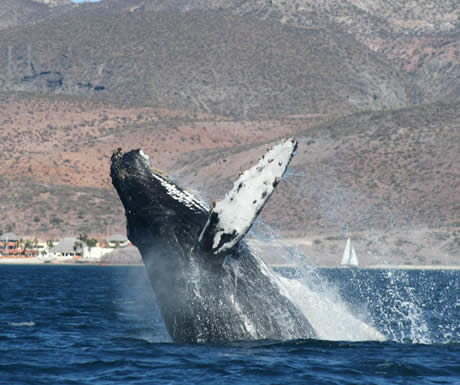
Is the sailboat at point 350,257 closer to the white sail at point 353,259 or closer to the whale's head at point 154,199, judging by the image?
the white sail at point 353,259

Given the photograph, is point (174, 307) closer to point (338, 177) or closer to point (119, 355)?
point (119, 355)

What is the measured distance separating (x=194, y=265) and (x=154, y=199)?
1.11m

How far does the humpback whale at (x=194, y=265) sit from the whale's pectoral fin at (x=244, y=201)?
20 mm

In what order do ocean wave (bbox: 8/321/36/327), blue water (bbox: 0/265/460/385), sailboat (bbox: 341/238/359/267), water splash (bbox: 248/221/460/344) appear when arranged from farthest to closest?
sailboat (bbox: 341/238/359/267) → ocean wave (bbox: 8/321/36/327) → water splash (bbox: 248/221/460/344) → blue water (bbox: 0/265/460/385)

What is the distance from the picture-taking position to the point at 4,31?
192 meters

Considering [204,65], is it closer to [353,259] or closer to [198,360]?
[353,259]

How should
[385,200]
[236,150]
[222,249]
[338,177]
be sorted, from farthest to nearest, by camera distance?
[236,150]
[338,177]
[385,200]
[222,249]

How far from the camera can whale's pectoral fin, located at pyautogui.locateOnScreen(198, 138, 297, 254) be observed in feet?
35.4

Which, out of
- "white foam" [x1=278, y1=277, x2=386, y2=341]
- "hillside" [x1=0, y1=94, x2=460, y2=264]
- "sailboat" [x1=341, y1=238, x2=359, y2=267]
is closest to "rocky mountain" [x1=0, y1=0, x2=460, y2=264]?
"hillside" [x1=0, y1=94, x2=460, y2=264]

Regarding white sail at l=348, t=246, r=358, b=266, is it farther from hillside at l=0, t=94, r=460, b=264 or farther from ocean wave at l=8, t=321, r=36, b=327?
ocean wave at l=8, t=321, r=36, b=327

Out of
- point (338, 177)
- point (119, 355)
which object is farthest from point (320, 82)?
point (119, 355)

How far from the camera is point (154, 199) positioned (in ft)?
39.1

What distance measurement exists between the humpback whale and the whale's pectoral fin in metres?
0.02

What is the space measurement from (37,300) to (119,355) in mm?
19138
